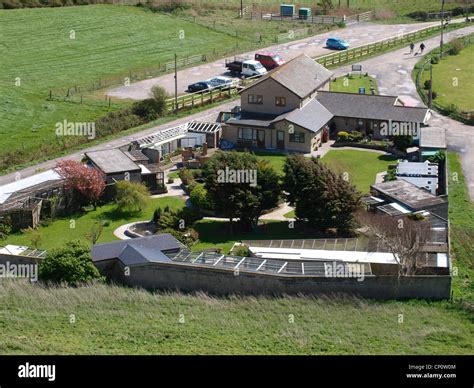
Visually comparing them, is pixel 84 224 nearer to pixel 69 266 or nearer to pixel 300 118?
pixel 69 266

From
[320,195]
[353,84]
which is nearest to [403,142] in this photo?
[320,195]

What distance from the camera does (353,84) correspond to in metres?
86.9

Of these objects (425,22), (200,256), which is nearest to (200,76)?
(425,22)

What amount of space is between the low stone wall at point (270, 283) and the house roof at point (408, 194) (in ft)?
35.0

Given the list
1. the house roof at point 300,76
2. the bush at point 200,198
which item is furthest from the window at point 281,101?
the bush at point 200,198

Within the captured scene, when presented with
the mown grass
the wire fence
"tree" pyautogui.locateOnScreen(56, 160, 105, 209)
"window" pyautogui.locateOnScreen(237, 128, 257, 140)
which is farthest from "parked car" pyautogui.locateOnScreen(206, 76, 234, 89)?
the mown grass

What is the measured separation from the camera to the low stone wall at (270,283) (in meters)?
44.7

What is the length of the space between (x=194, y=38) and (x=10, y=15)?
22195mm

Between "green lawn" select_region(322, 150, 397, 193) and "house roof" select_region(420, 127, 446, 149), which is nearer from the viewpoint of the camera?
"green lawn" select_region(322, 150, 397, 193)

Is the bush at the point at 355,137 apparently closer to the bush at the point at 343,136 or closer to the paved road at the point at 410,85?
the bush at the point at 343,136

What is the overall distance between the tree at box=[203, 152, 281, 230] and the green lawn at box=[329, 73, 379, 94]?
1201 inches

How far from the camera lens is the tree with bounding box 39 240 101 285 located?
46.9m

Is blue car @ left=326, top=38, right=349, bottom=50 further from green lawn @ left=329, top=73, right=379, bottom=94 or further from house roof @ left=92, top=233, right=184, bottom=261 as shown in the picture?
house roof @ left=92, top=233, right=184, bottom=261

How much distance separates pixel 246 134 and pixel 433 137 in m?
14.5
